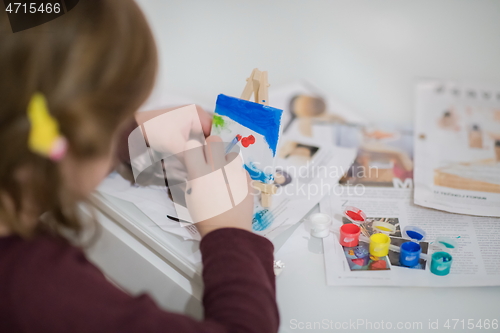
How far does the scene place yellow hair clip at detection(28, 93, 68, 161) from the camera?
1.03 ft

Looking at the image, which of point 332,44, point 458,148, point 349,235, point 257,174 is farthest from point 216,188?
point 332,44

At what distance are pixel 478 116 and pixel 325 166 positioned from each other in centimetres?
36

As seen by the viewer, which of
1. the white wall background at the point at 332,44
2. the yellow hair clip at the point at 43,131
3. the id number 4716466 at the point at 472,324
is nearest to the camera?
the yellow hair clip at the point at 43,131

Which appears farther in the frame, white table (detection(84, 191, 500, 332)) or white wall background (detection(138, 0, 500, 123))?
white wall background (detection(138, 0, 500, 123))

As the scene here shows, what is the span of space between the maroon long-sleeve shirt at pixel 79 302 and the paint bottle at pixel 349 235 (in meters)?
0.15

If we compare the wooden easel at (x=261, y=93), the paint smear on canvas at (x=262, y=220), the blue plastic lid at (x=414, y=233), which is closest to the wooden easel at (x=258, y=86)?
the wooden easel at (x=261, y=93)

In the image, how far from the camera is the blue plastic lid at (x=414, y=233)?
1.80ft

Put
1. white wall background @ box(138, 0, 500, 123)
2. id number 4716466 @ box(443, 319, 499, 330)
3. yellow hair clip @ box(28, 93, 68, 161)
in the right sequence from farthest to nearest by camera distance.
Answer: white wall background @ box(138, 0, 500, 123)
id number 4716466 @ box(443, 319, 499, 330)
yellow hair clip @ box(28, 93, 68, 161)

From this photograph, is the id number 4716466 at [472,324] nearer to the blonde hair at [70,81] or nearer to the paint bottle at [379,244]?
the paint bottle at [379,244]

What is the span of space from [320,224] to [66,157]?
1.13 feet

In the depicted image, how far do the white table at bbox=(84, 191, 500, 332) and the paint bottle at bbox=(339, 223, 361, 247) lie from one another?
0.03 meters

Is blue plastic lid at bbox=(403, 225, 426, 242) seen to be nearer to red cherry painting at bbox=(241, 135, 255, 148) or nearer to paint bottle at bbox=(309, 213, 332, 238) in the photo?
paint bottle at bbox=(309, 213, 332, 238)

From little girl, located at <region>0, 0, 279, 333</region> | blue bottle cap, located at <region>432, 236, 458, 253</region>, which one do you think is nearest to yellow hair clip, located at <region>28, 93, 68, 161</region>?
little girl, located at <region>0, 0, 279, 333</region>

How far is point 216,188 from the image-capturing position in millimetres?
555
